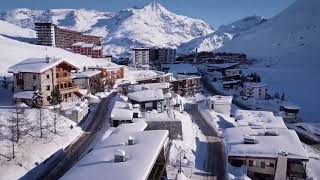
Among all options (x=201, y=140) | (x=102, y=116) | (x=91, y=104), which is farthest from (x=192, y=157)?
(x=91, y=104)

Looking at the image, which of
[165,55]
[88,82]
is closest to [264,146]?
[88,82]

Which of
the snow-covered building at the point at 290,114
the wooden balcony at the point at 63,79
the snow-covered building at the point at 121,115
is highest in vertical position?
the wooden balcony at the point at 63,79

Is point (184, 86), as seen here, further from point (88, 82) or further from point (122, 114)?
point (122, 114)

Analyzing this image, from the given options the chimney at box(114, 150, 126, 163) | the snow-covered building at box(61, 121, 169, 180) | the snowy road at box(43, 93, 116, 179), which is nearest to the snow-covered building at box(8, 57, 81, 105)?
the snowy road at box(43, 93, 116, 179)

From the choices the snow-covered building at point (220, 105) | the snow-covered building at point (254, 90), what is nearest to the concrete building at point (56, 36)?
the snow-covered building at point (254, 90)

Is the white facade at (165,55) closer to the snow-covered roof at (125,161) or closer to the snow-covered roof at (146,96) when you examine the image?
the snow-covered roof at (146,96)

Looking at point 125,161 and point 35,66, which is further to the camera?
point 35,66

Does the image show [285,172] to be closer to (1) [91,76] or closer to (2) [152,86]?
(2) [152,86]
